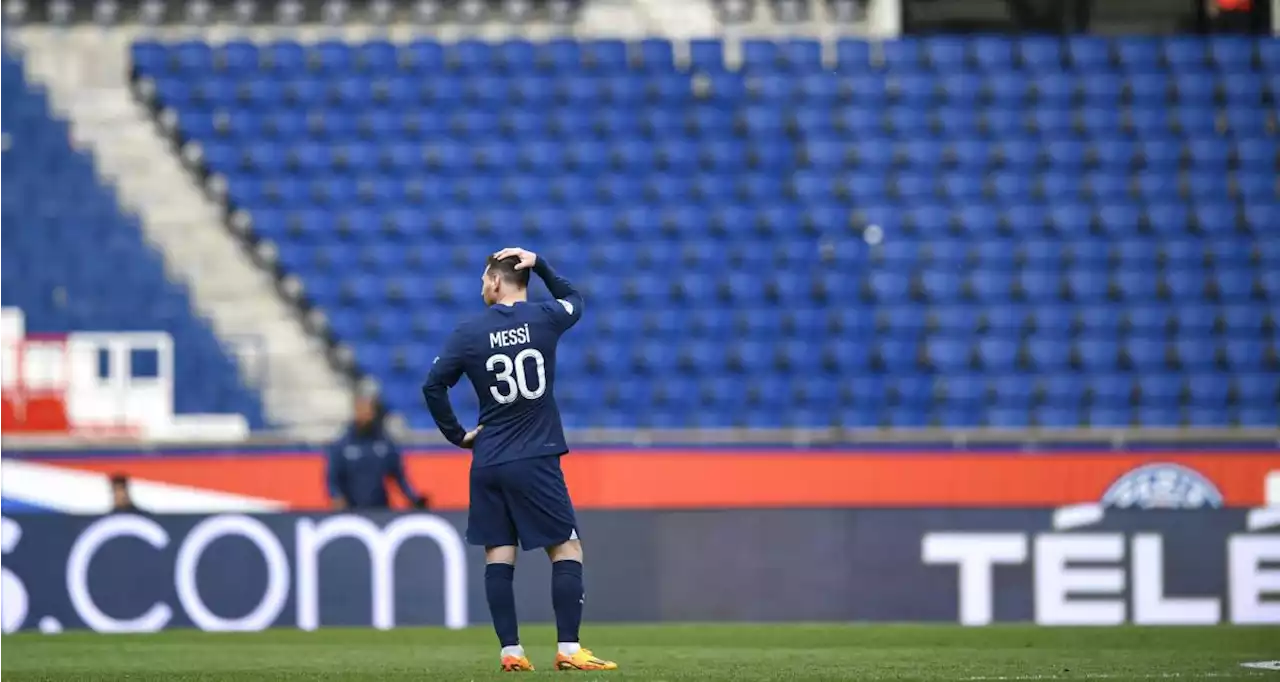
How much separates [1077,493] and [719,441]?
2.90m

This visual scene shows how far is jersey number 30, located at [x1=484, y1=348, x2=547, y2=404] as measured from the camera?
8484mm

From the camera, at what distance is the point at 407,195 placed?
19.8m

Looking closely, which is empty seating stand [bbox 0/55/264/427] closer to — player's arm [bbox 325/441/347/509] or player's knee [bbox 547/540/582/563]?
player's arm [bbox 325/441/347/509]

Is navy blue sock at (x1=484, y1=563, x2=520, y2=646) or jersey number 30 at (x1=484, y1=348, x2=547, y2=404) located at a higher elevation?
jersey number 30 at (x1=484, y1=348, x2=547, y2=404)

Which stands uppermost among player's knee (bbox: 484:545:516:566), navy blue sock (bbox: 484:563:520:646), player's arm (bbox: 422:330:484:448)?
player's arm (bbox: 422:330:484:448)

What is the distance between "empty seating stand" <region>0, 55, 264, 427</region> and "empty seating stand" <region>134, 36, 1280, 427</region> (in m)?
1.14

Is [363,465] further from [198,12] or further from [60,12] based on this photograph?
[60,12]

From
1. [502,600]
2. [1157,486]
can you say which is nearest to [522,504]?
[502,600]

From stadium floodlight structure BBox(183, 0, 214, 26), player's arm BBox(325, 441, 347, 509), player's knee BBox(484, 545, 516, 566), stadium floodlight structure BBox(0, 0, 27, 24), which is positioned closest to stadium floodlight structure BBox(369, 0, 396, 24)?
stadium floodlight structure BBox(183, 0, 214, 26)

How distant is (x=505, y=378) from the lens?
8.49 m

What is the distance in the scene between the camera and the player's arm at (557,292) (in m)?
8.50

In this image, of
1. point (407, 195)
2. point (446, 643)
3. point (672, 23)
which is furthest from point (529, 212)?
point (446, 643)

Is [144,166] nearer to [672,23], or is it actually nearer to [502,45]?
[502,45]

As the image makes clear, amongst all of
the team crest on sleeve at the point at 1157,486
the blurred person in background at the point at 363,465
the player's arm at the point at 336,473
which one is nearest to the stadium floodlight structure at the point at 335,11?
the blurred person in background at the point at 363,465
